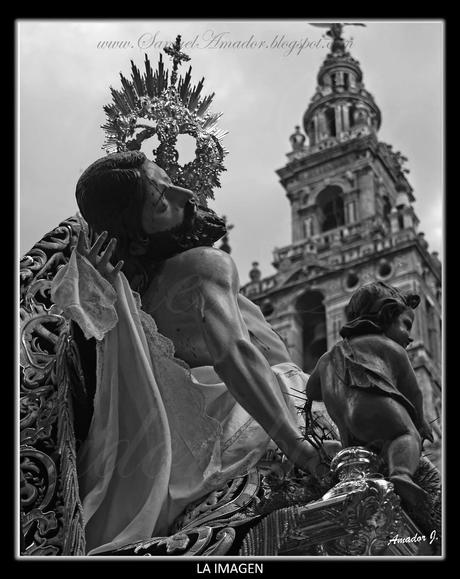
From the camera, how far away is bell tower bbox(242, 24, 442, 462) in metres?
50.3

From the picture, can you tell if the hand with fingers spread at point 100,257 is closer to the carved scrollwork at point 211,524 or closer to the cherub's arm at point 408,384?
the carved scrollwork at point 211,524

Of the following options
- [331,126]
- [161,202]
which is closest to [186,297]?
[161,202]

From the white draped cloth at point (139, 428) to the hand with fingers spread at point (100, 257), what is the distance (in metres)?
0.06

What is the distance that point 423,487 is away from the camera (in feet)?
21.8

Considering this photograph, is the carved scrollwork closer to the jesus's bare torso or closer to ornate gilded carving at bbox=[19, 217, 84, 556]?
ornate gilded carving at bbox=[19, 217, 84, 556]

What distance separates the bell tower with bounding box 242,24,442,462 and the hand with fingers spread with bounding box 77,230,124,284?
3658 centimetres

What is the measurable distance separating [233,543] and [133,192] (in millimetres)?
2399

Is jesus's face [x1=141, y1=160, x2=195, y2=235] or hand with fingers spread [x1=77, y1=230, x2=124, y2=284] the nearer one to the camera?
hand with fingers spread [x1=77, y1=230, x2=124, y2=284]

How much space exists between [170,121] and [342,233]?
4609cm

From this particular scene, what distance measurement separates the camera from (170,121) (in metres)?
9.11

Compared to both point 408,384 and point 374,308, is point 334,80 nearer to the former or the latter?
point 374,308

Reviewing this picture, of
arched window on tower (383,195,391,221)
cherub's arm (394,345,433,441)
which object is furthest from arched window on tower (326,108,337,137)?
cherub's arm (394,345,433,441)

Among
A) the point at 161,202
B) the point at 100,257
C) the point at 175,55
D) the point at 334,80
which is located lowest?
the point at 100,257
